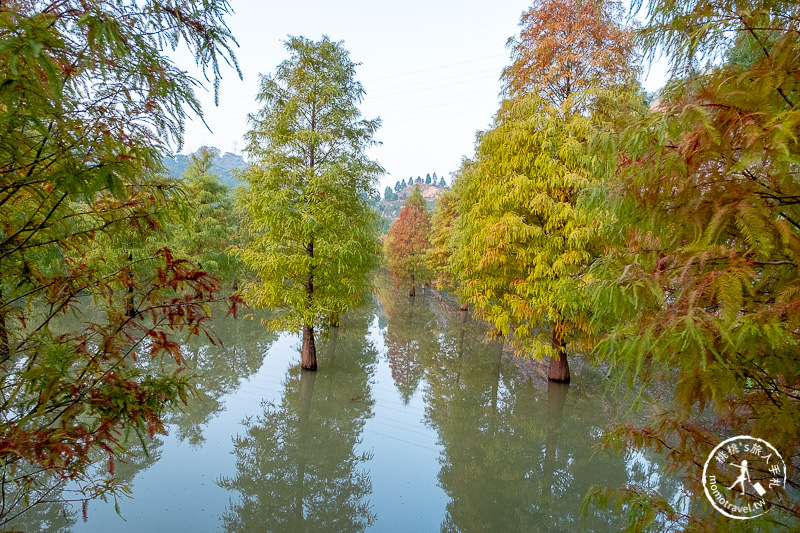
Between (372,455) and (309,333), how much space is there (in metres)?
4.62

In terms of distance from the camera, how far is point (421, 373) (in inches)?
498

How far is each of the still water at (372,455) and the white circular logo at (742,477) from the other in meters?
0.52

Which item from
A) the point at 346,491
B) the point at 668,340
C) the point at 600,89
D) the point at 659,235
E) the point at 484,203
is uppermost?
the point at 600,89

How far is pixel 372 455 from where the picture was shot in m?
7.47

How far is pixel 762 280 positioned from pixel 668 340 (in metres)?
1.08

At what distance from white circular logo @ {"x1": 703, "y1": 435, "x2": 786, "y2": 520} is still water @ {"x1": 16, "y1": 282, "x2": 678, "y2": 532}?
52 cm

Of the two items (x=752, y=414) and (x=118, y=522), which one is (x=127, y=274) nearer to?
(x=752, y=414)

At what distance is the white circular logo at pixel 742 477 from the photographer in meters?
2.44

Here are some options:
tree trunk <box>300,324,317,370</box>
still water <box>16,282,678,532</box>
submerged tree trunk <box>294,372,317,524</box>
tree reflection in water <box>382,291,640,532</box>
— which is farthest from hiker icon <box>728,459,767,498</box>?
tree trunk <box>300,324,317,370</box>

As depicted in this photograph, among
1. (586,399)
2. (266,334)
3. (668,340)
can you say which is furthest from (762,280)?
(266,334)

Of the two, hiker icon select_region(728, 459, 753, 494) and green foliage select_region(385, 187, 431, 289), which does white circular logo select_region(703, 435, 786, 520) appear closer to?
hiker icon select_region(728, 459, 753, 494)

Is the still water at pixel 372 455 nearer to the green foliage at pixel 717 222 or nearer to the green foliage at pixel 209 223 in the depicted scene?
the green foliage at pixel 717 222

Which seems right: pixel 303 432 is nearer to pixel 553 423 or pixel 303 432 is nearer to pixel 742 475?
pixel 553 423

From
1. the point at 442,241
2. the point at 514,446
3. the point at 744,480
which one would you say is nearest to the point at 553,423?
the point at 514,446
